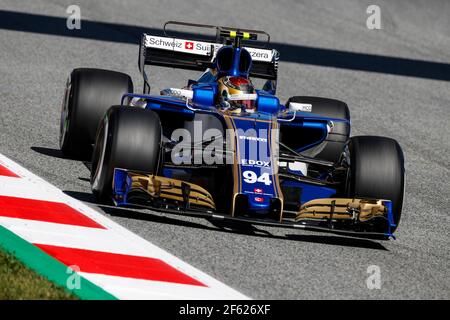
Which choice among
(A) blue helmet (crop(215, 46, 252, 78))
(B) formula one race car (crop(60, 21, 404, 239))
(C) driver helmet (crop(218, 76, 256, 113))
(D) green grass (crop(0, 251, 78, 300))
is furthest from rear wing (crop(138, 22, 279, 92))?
(D) green grass (crop(0, 251, 78, 300))

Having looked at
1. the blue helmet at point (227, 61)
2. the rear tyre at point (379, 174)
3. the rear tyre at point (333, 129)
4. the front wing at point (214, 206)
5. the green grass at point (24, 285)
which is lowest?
the green grass at point (24, 285)

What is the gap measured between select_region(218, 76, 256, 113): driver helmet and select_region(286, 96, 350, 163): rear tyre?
3.42 ft

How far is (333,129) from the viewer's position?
10953 millimetres

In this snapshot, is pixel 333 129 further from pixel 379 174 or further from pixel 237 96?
pixel 379 174

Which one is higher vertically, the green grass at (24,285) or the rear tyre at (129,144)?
the rear tyre at (129,144)

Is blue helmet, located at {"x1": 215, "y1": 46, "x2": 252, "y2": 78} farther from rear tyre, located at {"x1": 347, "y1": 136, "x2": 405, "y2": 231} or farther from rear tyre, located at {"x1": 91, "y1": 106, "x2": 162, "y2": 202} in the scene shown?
rear tyre, located at {"x1": 347, "y1": 136, "x2": 405, "y2": 231}

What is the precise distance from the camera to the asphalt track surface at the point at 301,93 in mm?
8102

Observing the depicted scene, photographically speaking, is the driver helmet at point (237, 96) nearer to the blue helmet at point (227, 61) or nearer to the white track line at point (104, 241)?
the blue helmet at point (227, 61)

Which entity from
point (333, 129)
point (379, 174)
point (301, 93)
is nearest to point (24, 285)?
point (379, 174)

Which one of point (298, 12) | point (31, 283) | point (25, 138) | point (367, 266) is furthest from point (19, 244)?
point (298, 12)

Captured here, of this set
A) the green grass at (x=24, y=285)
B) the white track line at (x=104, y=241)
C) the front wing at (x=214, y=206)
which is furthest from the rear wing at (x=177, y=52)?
the green grass at (x=24, y=285)

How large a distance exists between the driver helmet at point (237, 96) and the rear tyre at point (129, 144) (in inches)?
43.7

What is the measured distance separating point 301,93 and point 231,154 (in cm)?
736

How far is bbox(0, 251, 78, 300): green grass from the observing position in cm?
682
